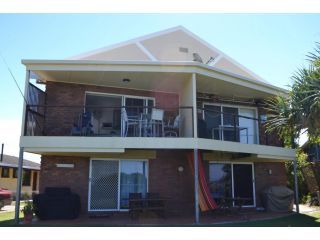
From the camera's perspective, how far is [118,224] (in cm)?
1069

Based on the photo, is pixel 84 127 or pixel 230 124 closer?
pixel 84 127

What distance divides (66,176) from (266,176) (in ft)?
29.2

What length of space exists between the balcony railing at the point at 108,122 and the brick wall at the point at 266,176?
448 centimetres

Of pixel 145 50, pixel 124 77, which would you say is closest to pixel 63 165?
pixel 124 77

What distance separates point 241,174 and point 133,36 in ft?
27.1

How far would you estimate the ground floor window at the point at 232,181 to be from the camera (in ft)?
48.4

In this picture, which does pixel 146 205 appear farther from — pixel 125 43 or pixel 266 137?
→ pixel 125 43

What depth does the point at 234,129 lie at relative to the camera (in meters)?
14.1

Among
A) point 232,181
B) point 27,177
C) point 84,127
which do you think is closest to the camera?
point 84,127

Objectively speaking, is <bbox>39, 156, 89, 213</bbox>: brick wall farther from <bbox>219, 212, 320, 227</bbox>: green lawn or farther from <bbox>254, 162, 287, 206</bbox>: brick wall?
<bbox>254, 162, 287, 206</bbox>: brick wall

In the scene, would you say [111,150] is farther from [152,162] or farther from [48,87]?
[48,87]

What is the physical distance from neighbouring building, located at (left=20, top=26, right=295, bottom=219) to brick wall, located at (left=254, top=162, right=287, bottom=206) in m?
0.05

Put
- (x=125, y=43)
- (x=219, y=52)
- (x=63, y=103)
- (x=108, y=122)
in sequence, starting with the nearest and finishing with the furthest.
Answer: (x=63, y=103) < (x=108, y=122) < (x=125, y=43) < (x=219, y=52)
